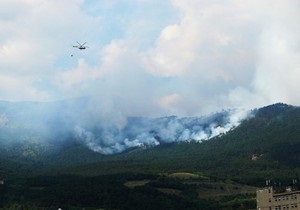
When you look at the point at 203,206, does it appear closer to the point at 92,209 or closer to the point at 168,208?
the point at 168,208

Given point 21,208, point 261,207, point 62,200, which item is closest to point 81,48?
point 261,207

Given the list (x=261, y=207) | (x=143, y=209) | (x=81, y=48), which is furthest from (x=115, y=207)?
(x=81, y=48)

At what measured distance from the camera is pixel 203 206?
19925 cm

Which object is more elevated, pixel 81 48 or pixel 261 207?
pixel 81 48

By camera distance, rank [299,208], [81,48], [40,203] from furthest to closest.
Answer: [40,203], [299,208], [81,48]

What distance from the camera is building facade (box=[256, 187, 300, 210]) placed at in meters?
139

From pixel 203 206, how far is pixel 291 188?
56.2 meters

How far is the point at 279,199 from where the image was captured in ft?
465

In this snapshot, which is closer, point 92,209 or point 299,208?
point 299,208

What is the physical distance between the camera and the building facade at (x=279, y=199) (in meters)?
139

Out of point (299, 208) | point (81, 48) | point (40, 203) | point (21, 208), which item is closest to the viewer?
point (81, 48)

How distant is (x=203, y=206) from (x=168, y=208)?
34.2 ft

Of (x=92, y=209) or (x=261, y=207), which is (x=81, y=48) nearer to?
(x=261, y=207)

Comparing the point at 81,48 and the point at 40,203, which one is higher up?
the point at 81,48
